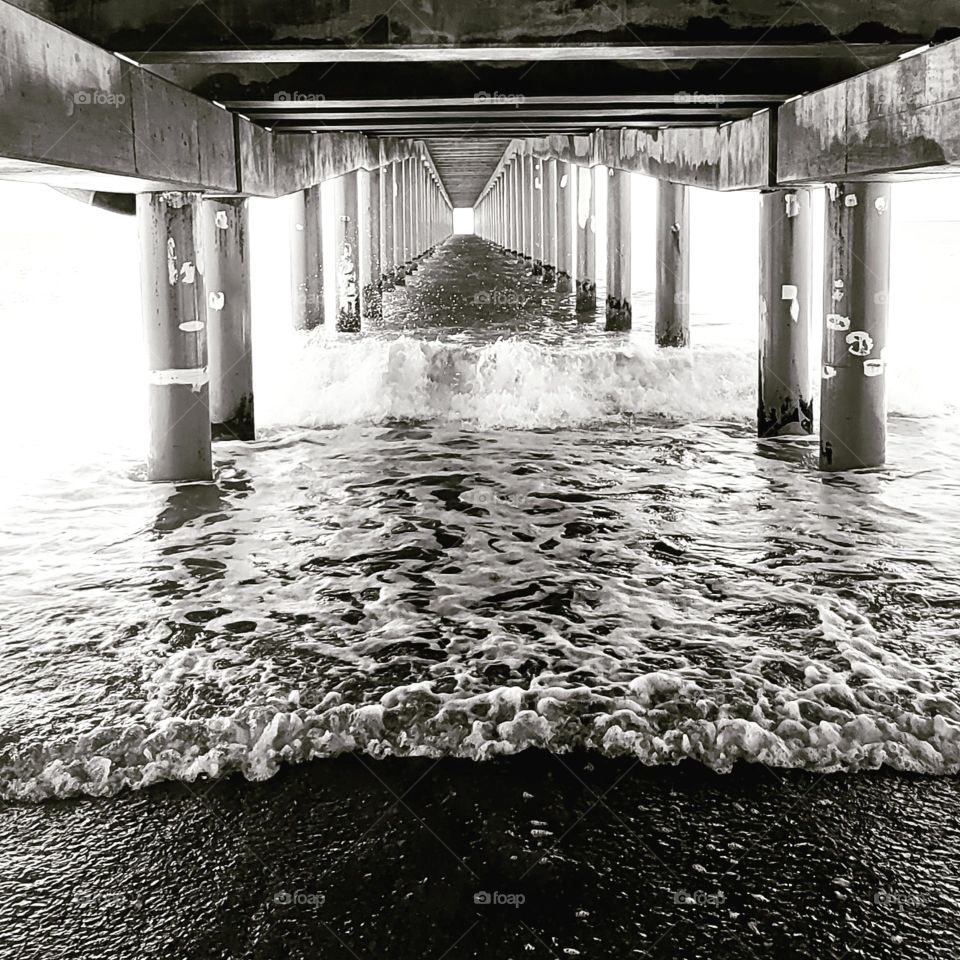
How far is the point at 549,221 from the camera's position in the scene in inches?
1235

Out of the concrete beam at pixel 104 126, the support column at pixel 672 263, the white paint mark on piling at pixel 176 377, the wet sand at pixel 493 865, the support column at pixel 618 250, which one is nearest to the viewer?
the wet sand at pixel 493 865

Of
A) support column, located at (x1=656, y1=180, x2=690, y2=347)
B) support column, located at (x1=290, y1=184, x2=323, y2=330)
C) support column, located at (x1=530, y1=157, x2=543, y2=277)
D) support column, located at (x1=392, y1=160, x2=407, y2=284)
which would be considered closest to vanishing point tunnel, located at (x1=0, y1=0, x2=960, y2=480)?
support column, located at (x1=656, y1=180, x2=690, y2=347)

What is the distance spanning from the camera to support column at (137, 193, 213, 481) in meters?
8.52

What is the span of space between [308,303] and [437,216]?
44137 mm

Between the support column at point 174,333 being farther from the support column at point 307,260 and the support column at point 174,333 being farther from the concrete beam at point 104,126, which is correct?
the support column at point 307,260

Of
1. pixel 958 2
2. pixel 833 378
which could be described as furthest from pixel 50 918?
pixel 833 378

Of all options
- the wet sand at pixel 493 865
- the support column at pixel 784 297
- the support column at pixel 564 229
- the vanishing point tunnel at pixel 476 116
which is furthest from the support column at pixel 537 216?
the wet sand at pixel 493 865

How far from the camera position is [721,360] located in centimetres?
1424

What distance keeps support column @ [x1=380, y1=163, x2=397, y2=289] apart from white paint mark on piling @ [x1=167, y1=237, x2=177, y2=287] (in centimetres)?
1793

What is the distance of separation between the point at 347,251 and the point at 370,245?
6357mm

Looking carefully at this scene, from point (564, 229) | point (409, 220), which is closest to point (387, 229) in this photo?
point (564, 229)

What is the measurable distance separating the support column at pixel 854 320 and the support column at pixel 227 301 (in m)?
4.97

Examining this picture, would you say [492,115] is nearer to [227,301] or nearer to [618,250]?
[227,301]

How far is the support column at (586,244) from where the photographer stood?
22.4 m
